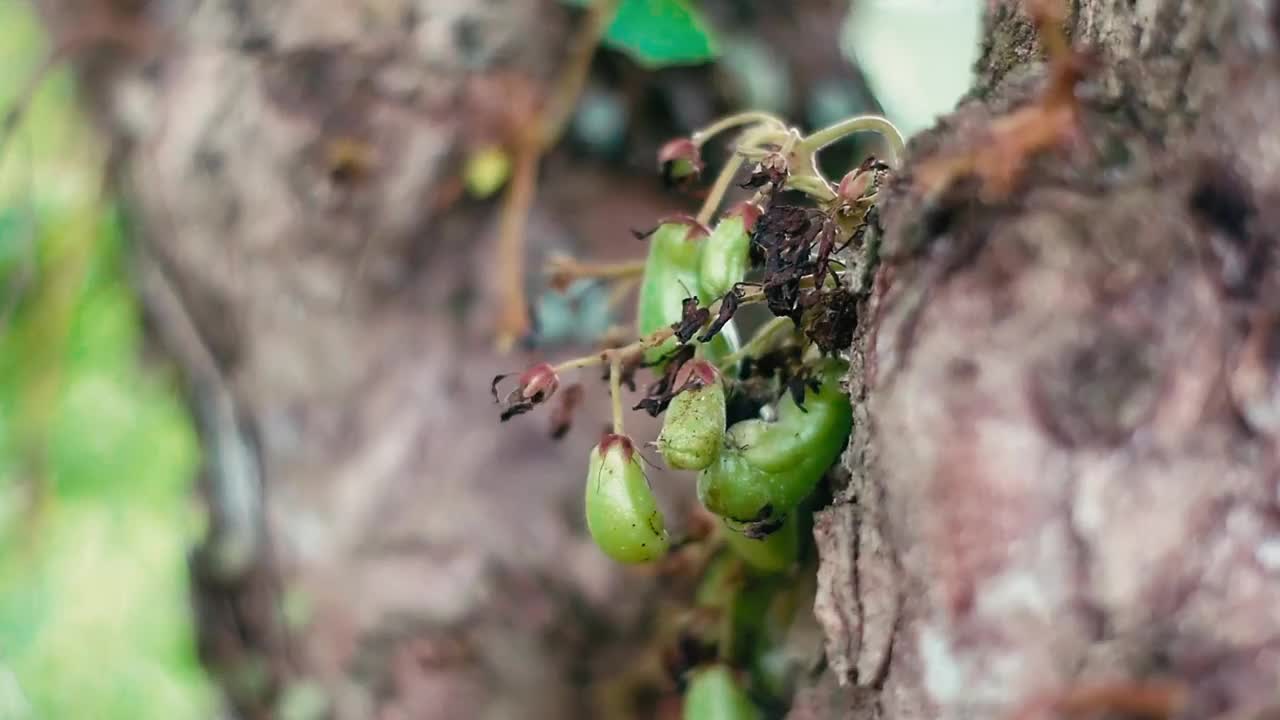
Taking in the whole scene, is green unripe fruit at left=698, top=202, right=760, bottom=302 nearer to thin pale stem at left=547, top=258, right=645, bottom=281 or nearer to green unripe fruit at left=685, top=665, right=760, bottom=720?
thin pale stem at left=547, top=258, right=645, bottom=281

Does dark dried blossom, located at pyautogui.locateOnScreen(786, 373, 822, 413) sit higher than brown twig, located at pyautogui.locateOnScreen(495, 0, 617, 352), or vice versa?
dark dried blossom, located at pyautogui.locateOnScreen(786, 373, 822, 413)

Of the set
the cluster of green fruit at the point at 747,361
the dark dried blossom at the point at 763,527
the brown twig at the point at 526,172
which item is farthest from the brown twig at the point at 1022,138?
the brown twig at the point at 526,172

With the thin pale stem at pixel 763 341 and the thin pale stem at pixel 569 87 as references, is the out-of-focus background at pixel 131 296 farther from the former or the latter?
the thin pale stem at pixel 763 341

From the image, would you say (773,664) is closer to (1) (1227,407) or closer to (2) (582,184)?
(1) (1227,407)

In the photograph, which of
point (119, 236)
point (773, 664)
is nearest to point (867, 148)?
point (773, 664)

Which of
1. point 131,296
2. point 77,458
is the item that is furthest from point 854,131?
point 77,458

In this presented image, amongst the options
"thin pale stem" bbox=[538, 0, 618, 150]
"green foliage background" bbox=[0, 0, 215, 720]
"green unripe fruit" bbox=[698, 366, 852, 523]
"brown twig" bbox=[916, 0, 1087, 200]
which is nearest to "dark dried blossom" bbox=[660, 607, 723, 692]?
"green unripe fruit" bbox=[698, 366, 852, 523]
